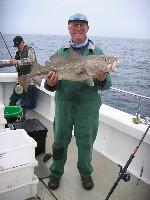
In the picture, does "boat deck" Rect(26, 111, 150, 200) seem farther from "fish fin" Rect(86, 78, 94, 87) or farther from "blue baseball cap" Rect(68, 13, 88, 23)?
"blue baseball cap" Rect(68, 13, 88, 23)

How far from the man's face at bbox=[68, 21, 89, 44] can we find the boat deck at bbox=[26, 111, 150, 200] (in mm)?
2158

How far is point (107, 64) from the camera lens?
3.69m

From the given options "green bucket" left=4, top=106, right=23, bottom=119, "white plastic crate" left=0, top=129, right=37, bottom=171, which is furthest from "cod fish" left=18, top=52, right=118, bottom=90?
"green bucket" left=4, top=106, right=23, bottom=119

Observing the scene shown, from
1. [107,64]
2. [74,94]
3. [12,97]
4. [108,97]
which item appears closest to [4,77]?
[12,97]

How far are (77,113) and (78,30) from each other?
1129 mm

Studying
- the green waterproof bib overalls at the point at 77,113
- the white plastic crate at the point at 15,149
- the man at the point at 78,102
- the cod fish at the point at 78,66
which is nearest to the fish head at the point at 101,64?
the cod fish at the point at 78,66

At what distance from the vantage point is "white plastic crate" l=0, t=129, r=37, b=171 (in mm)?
3571

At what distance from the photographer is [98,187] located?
4.64m

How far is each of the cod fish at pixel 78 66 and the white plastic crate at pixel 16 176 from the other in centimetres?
117

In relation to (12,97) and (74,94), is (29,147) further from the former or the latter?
(12,97)

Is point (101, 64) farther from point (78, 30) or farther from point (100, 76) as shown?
point (78, 30)

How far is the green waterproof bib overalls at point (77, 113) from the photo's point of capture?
413 centimetres

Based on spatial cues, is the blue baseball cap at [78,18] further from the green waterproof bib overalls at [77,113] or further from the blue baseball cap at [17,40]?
the blue baseball cap at [17,40]

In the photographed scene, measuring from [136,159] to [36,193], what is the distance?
1783mm
